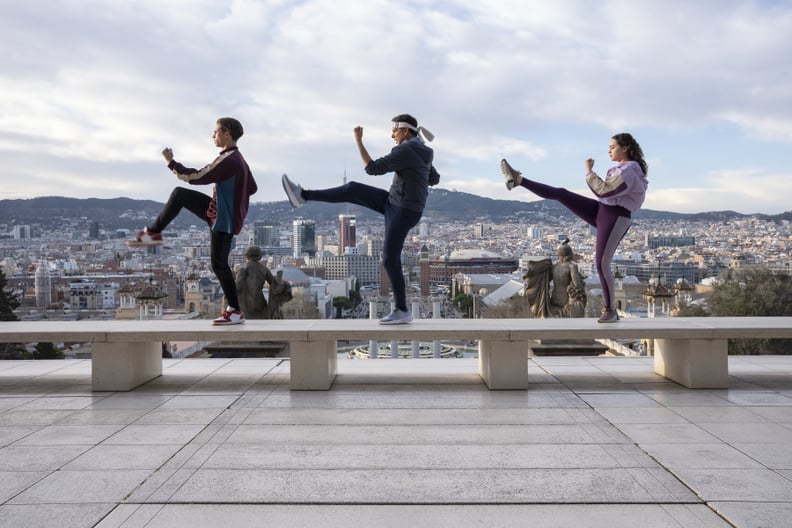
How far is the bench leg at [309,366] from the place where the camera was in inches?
217

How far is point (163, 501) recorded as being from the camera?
3.00 metres

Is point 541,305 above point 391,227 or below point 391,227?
below

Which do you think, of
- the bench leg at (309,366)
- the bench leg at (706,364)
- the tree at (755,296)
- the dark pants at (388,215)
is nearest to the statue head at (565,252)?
the bench leg at (706,364)

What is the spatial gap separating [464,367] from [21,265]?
7136 centimetres

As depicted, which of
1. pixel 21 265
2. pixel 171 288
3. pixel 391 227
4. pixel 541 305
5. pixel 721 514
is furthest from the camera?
pixel 21 265

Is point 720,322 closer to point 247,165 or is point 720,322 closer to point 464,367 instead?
point 464,367

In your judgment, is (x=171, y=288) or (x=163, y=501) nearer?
(x=163, y=501)

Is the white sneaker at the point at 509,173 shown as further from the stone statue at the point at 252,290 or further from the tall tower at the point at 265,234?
the tall tower at the point at 265,234

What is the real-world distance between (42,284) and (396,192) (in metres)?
63.5

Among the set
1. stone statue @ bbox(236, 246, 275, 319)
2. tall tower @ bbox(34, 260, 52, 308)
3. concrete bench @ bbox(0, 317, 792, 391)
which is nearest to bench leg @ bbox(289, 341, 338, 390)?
concrete bench @ bbox(0, 317, 792, 391)

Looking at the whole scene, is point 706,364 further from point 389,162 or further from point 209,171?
point 209,171

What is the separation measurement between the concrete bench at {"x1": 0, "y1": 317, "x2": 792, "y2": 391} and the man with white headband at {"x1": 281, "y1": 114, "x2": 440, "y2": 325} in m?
0.53

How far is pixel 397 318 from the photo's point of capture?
18.9ft

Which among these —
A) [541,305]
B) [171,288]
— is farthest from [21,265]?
[541,305]
